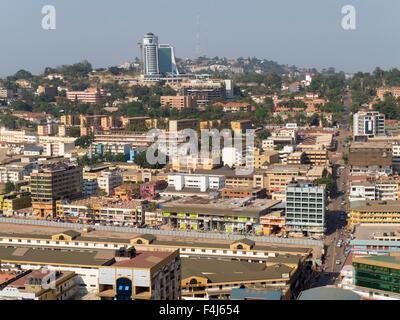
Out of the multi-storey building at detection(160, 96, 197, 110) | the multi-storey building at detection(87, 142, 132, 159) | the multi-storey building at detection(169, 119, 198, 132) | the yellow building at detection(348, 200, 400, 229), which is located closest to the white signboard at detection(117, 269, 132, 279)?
the yellow building at detection(348, 200, 400, 229)

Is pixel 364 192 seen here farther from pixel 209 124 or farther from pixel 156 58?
pixel 156 58

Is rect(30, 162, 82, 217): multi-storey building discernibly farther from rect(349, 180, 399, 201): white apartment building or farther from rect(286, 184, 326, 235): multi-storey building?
rect(349, 180, 399, 201): white apartment building

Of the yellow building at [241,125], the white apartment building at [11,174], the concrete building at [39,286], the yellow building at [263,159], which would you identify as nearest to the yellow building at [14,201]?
the white apartment building at [11,174]

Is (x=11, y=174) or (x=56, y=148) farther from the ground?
(x=56, y=148)

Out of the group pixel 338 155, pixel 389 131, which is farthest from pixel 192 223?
pixel 389 131

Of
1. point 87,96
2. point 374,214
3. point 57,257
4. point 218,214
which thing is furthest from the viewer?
point 87,96

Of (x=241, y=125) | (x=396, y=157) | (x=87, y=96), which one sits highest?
(x=87, y=96)

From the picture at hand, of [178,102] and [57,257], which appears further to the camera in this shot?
[178,102]

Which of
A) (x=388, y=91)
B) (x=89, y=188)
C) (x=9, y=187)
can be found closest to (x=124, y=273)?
(x=89, y=188)
